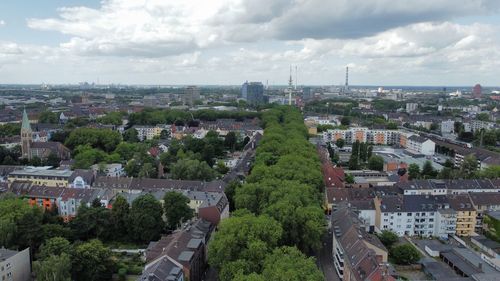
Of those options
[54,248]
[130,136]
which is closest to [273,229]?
[54,248]

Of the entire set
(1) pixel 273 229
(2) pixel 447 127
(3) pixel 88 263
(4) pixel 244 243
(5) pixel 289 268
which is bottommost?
(3) pixel 88 263

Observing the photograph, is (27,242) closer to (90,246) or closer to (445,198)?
(90,246)

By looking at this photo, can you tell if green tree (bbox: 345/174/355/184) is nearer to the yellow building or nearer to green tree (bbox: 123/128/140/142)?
the yellow building

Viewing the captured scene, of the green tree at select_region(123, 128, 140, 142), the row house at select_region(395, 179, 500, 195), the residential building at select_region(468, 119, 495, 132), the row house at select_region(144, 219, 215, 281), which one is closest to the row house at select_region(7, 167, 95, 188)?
the row house at select_region(144, 219, 215, 281)

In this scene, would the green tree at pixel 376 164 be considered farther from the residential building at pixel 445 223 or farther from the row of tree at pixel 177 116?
the row of tree at pixel 177 116

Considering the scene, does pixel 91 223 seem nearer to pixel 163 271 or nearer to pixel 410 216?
pixel 163 271

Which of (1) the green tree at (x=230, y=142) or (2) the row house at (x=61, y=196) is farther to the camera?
(1) the green tree at (x=230, y=142)

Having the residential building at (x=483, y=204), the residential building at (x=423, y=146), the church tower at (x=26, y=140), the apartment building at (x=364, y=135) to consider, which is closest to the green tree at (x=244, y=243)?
the residential building at (x=483, y=204)
